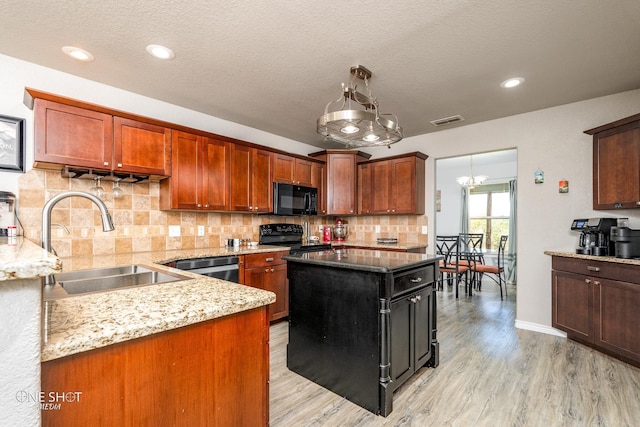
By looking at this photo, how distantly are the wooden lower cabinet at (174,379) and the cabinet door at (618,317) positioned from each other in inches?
118

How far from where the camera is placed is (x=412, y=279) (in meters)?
2.16

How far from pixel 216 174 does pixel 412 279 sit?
7.64ft

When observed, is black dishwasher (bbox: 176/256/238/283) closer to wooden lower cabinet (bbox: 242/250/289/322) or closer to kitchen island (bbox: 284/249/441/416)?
wooden lower cabinet (bbox: 242/250/289/322)

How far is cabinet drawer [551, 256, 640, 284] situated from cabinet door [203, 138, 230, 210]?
3.53 meters

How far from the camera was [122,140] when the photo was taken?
269cm

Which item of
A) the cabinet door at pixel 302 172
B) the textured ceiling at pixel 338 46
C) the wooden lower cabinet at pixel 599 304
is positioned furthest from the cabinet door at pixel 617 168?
the cabinet door at pixel 302 172

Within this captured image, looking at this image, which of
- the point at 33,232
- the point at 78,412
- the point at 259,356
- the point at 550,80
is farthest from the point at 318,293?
the point at 550,80

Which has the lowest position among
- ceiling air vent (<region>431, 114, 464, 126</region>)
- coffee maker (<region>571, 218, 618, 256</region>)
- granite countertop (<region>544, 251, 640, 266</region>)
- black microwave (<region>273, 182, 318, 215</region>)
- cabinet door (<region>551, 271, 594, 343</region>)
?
cabinet door (<region>551, 271, 594, 343</region>)

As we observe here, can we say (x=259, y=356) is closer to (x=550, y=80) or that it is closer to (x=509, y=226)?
(x=550, y=80)

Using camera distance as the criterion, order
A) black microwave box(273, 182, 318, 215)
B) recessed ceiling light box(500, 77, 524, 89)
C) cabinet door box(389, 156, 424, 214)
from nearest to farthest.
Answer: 1. recessed ceiling light box(500, 77, 524, 89)
2. black microwave box(273, 182, 318, 215)
3. cabinet door box(389, 156, 424, 214)

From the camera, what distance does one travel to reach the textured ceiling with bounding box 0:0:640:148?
1862 mm

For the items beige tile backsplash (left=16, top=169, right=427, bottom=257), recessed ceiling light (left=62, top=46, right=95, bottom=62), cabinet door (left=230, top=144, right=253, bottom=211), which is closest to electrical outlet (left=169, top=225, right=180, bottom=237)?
beige tile backsplash (left=16, top=169, right=427, bottom=257)

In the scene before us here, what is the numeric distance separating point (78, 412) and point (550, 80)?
12.2 ft

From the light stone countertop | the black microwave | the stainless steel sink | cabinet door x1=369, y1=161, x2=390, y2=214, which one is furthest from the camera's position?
cabinet door x1=369, y1=161, x2=390, y2=214
